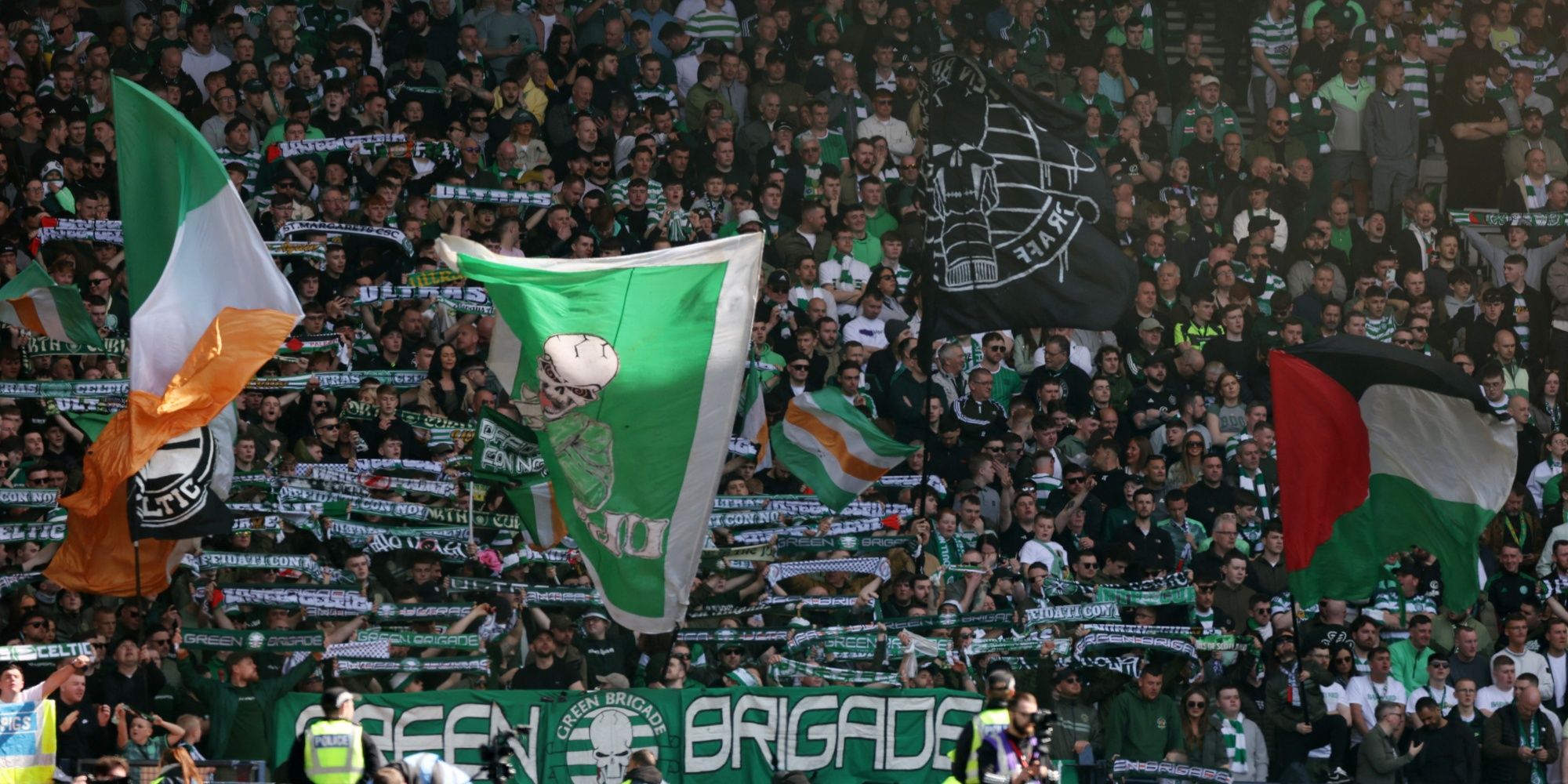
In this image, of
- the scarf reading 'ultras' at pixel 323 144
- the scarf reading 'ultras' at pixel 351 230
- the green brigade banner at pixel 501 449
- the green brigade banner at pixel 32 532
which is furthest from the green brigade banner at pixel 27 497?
the scarf reading 'ultras' at pixel 323 144

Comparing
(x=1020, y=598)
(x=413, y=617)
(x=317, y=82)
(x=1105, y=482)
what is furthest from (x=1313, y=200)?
(x=413, y=617)

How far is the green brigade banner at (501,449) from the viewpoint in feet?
59.8

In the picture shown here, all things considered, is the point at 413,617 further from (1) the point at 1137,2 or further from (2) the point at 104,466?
(1) the point at 1137,2

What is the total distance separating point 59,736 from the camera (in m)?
17.3

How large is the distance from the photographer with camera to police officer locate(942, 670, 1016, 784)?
41 mm

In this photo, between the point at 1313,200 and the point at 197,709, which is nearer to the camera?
the point at 197,709

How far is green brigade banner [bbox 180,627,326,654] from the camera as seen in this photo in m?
17.7

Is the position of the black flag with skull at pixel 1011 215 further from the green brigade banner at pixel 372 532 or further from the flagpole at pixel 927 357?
the green brigade banner at pixel 372 532

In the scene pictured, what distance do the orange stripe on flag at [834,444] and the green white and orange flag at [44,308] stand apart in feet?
18.6

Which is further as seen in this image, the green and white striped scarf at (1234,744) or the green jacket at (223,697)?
the green and white striped scarf at (1234,744)

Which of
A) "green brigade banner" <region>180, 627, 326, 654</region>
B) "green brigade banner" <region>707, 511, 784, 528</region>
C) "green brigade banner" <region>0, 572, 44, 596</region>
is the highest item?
"green brigade banner" <region>707, 511, 784, 528</region>

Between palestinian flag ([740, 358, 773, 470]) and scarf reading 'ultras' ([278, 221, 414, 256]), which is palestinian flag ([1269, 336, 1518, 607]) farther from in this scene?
scarf reading 'ultras' ([278, 221, 414, 256])

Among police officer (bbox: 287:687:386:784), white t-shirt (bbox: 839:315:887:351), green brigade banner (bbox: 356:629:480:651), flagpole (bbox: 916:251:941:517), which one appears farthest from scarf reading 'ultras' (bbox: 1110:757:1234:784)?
white t-shirt (bbox: 839:315:887:351)

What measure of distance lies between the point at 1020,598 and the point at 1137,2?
33.8ft
